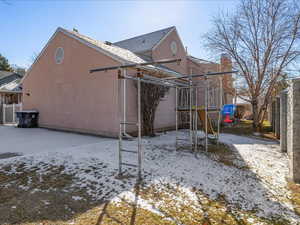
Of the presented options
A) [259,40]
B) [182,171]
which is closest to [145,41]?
[259,40]

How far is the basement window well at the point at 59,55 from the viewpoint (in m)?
9.84

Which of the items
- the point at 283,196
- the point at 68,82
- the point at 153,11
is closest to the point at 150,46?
the point at 153,11

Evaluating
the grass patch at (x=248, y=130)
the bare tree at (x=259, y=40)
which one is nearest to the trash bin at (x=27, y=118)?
the grass patch at (x=248, y=130)

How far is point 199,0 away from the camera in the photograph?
7828 millimetres

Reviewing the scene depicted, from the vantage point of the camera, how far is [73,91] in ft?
30.3

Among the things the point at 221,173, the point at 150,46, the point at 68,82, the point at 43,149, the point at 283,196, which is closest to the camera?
the point at 283,196

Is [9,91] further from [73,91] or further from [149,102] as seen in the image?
[149,102]

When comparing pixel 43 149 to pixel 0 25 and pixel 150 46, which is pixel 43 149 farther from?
pixel 150 46

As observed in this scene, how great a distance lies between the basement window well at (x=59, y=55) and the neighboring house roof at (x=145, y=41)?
15.1ft

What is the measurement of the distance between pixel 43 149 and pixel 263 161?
6544 mm

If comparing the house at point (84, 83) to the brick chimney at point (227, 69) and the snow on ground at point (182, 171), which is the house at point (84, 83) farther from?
the snow on ground at point (182, 171)

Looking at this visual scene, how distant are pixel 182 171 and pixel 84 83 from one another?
656cm

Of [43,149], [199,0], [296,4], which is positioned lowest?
[43,149]

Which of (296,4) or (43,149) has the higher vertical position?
(296,4)
